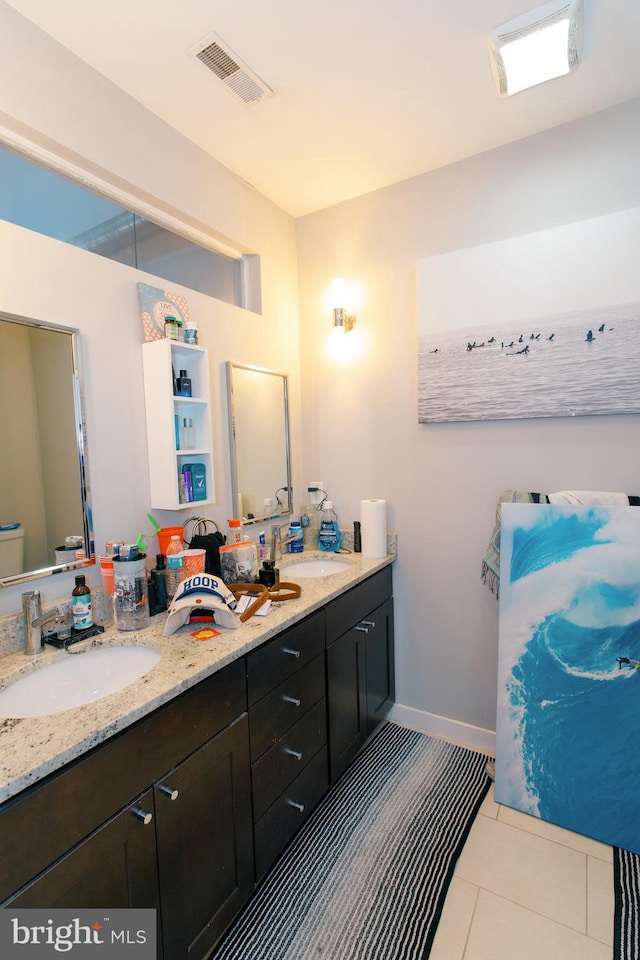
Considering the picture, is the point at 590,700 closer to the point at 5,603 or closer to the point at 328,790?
the point at 328,790

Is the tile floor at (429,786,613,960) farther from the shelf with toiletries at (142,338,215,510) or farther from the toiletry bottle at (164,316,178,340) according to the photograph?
the toiletry bottle at (164,316,178,340)

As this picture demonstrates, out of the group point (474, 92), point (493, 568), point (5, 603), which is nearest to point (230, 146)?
point (474, 92)

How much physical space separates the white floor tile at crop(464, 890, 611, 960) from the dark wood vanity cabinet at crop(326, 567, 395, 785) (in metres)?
0.67

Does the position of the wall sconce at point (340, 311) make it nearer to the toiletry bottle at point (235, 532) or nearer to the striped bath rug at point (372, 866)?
the toiletry bottle at point (235, 532)

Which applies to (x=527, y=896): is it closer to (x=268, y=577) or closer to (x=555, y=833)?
(x=555, y=833)

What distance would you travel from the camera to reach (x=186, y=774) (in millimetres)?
1141

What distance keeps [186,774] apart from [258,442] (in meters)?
1.49

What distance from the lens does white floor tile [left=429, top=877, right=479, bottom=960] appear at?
1.33m

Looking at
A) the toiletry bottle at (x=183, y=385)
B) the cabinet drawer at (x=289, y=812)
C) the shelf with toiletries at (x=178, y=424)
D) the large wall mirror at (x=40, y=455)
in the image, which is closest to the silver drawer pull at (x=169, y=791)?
the cabinet drawer at (x=289, y=812)

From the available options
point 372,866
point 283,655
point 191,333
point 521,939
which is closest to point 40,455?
point 191,333

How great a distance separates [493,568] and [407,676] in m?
0.84

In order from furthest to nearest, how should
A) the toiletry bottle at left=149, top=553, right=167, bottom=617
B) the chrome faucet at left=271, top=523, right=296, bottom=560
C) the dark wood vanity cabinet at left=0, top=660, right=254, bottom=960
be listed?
1. the chrome faucet at left=271, top=523, right=296, bottom=560
2. the toiletry bottle at left=149, top=553, right=167, bottom=617
3. the dark wood vanity cabinet at left=0, top=660, right=254, bottom=960

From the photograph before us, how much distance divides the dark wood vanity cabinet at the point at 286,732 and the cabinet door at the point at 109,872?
1.29ft

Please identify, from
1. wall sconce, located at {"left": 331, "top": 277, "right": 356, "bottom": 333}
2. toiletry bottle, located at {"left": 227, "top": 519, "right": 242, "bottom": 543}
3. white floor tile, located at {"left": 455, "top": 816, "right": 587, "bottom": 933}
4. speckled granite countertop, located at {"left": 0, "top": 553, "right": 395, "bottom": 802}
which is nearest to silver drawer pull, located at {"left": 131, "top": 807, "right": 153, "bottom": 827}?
speckled granite countertop, located at {"left": 0, "top": 553, "right": 395, "bottom": 802}
